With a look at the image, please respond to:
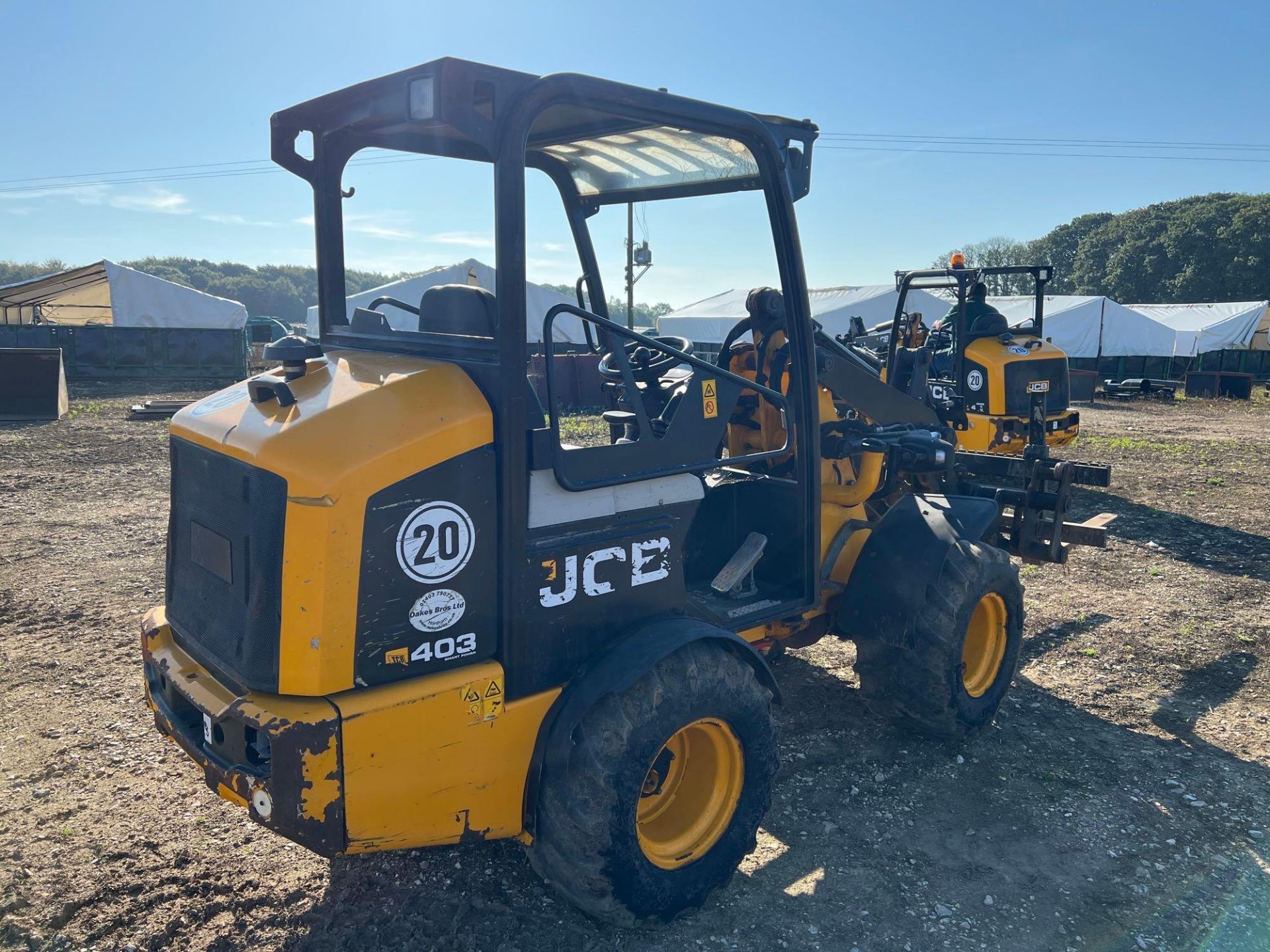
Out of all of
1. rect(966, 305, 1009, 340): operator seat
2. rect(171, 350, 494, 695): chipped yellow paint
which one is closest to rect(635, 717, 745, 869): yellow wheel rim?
rect(171, 350, 494, 695): chipped yellow paint

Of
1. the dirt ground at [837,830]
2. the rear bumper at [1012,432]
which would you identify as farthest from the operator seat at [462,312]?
the rear bumper at [1012,432]

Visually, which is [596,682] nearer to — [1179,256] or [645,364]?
[645,364]

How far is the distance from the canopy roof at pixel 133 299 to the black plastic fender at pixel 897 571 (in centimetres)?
2849

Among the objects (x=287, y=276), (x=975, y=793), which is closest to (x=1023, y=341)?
(x=975, y=793)

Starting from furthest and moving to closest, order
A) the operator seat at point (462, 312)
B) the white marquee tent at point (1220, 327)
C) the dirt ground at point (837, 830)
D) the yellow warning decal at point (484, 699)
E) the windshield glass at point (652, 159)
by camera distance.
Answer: the white marquee tent at point (1220, 327), the windshield glass at point (652, 159), the dirt ground at point (837, 830), the operator seat at point (462, 312), the yellow warning decal at point (484, 699)

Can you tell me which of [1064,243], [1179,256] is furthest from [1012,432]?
[1064,243]

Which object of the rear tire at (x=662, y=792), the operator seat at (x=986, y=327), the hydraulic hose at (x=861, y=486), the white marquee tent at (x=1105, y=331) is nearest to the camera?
the rear tire at (x=662, y=792)

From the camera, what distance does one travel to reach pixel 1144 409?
22688 mm

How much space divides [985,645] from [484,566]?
3015mm

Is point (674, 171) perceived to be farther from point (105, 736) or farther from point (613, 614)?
point (105, 736)

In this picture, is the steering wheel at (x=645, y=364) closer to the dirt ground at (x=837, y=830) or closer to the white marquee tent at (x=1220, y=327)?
the dirt ground at (x=837, y=830)

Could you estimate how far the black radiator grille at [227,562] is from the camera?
2512mm

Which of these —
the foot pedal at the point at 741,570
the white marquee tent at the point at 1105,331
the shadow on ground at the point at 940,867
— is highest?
the white marquee tent at the point at 1105,331

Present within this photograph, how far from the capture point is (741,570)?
3.88 m
